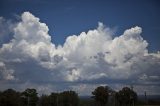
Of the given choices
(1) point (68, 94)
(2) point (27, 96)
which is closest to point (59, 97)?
(1) point (68, 94)

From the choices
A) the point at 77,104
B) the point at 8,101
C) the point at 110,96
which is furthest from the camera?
the point at 110,96

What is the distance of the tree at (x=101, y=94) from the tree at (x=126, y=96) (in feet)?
12.3

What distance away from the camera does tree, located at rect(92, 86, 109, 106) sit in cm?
7556

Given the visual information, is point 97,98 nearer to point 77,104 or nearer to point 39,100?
point 77,104

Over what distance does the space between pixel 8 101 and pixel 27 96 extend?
12891 millimetres

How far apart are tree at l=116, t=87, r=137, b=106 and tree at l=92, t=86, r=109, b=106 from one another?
148 inches

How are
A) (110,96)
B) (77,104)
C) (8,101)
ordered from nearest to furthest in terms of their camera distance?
(8,101) → (77,104) → (110,96)

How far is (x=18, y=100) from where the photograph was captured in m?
63.9

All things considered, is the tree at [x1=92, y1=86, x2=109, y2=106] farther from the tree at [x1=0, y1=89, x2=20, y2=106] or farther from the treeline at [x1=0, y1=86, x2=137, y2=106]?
the tree at [x1=0, y1=89, x2=20, y2=106]

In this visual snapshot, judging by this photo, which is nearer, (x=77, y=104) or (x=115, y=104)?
Answer: (x=77, y=104)

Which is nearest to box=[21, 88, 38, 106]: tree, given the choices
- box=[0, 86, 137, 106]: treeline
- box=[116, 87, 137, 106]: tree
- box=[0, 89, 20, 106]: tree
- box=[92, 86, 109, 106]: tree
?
box=[0, 86, 137, 106]: treeline

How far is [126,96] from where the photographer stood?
7700 centimetres

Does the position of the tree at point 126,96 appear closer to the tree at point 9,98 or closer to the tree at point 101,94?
the tree at point 101,94

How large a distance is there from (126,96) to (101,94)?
610 centimetres
